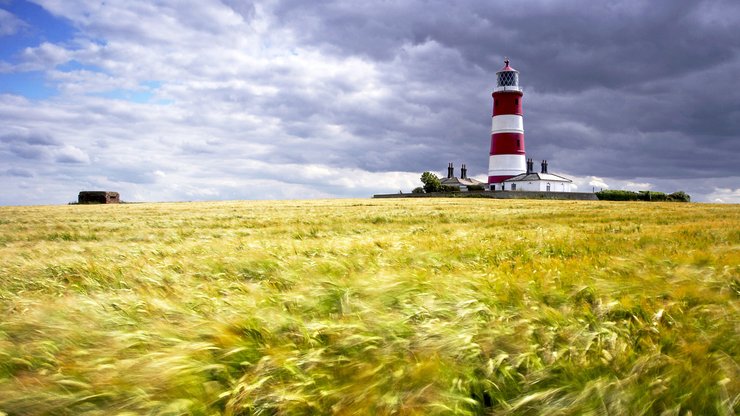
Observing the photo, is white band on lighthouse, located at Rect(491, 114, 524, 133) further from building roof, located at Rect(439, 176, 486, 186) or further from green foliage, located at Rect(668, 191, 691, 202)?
building roof, located at Rect(439, 176, 486, 186)

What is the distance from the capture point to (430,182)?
84062mm

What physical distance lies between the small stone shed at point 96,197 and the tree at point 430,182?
157ft

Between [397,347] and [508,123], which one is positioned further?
[508,123]

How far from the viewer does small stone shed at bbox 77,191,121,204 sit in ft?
160

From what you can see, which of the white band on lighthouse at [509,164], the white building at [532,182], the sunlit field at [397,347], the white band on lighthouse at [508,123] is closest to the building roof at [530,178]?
the white building at [532,182]

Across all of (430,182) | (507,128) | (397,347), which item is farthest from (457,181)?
(397,347)

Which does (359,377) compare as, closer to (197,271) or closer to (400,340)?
(400,340)

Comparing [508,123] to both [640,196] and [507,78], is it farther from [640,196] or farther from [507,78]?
[640,196]

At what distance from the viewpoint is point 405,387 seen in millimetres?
1996

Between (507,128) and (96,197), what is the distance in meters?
53.0

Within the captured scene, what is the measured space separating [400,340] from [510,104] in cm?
6840

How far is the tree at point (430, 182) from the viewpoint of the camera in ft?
257

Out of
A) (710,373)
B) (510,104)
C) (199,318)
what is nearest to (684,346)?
(710,373)

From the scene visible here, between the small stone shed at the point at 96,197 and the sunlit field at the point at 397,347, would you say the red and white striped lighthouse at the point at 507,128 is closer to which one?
Answer: the small stone shed at the point at 96,197
